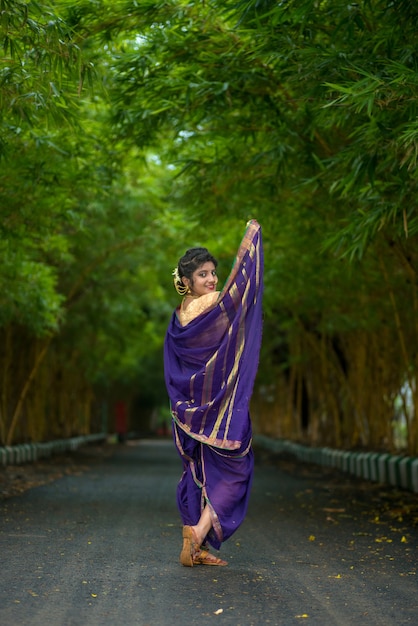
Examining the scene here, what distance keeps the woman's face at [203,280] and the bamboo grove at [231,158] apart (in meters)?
1.38

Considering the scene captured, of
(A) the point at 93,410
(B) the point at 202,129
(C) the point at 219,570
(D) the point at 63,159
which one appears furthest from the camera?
(A) the point at 93,410

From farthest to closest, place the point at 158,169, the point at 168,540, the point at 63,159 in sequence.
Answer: the point at 158,169 < the point at 63,159 < the point at 168,540

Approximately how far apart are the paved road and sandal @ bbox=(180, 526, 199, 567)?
6 centimetres

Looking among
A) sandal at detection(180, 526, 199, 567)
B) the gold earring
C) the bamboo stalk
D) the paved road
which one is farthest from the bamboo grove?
sandal at detection(180, 526, 199, 567)

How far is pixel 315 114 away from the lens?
7953mm

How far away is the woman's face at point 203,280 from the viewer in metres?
5.40

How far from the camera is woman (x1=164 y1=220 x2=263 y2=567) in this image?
5.28 metres

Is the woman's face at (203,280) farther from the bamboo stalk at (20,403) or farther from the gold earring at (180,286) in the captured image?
the bamboo stalk at (20,403)

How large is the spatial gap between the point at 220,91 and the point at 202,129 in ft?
7.62

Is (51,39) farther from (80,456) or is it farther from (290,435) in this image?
(290,435)

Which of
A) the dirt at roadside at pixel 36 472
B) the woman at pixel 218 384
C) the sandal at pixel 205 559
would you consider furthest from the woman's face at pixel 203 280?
the dirt at roadside at pixel 36 472

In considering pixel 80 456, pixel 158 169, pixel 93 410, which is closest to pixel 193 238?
pixel 158 169

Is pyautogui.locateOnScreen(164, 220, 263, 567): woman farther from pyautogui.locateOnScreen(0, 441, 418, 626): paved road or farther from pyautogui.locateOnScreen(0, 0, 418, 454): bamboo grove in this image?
pyautogui.locateOnScreen(0, 0, 418, 454): bamboo grove

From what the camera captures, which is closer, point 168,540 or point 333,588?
point 333,588
